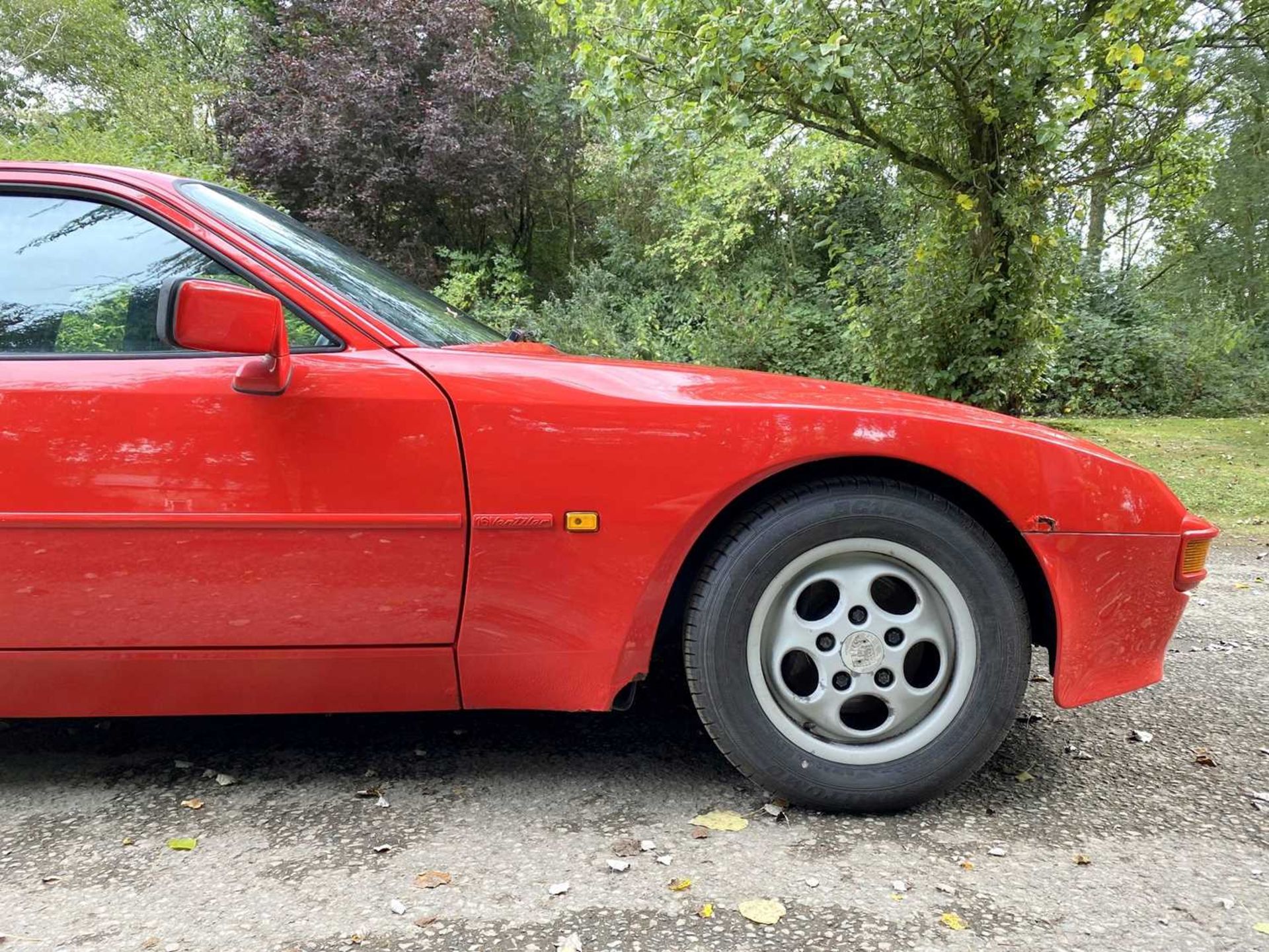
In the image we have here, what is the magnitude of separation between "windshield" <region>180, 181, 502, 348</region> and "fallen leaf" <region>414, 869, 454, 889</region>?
1.19m

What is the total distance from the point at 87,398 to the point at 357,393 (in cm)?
59

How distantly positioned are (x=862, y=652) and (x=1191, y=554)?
86 cm

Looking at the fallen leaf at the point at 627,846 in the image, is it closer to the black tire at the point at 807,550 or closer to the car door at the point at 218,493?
the black tire at the point at 807,550

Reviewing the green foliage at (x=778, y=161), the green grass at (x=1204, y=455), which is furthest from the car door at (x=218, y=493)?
the green grass at (x=1204, y=455)

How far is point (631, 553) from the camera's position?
1859 millimetres

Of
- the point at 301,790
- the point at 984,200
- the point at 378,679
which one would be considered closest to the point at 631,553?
the point at 378,679

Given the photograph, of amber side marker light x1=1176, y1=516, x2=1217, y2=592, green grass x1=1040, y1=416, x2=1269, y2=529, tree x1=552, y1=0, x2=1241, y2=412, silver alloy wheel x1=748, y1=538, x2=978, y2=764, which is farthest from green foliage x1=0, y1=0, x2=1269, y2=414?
silver alloy wheel x1=748, y1=538, x2=978, y2=764

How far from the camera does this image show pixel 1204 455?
8633 mm

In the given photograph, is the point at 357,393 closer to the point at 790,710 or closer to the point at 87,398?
the point at 87,398

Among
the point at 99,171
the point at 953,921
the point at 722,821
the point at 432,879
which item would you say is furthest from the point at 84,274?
the point at 953,921

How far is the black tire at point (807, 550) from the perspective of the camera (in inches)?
73.6

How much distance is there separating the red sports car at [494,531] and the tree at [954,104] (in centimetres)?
432

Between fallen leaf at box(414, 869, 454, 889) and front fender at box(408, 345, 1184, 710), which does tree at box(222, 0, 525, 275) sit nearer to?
front fender at box(408, 345, 1184, 710)

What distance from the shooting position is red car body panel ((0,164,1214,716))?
1.79m
